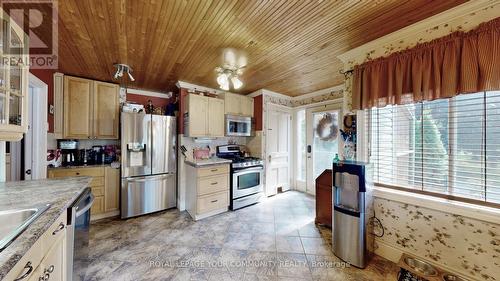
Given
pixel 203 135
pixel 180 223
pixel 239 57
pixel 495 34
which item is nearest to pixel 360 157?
pixel 495 34

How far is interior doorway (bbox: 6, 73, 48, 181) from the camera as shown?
7.36 ft

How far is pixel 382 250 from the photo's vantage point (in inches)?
79.1

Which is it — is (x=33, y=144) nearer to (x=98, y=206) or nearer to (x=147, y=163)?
(x=98, y=206)

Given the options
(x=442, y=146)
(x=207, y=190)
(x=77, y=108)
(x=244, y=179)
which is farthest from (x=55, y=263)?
(x=442, y=146)

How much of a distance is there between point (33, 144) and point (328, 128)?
4731 mm

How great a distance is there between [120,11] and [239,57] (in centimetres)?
126

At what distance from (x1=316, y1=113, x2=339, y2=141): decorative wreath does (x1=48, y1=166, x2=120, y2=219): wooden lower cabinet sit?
3.95m

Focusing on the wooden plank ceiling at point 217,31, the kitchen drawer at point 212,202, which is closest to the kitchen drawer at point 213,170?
the kitchen drawer at point 212,202

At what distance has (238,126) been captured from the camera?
3.84 m

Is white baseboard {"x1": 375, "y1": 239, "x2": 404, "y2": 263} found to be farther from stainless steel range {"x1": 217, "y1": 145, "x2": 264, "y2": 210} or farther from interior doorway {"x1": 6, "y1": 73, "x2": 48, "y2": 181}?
interior doorway {"x1": 6, "y1": 73, "x2": 48, "y2": 181}

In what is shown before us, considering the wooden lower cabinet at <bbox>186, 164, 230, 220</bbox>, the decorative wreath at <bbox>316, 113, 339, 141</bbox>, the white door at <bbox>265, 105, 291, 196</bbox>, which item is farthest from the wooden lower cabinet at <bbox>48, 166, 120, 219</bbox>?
the decorative wreath at <bbox>316, 113, 339, 141</bbox>

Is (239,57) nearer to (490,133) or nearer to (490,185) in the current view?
(490,133)

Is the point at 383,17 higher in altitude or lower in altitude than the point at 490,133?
higher

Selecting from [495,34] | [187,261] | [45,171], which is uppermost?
[495,34]
